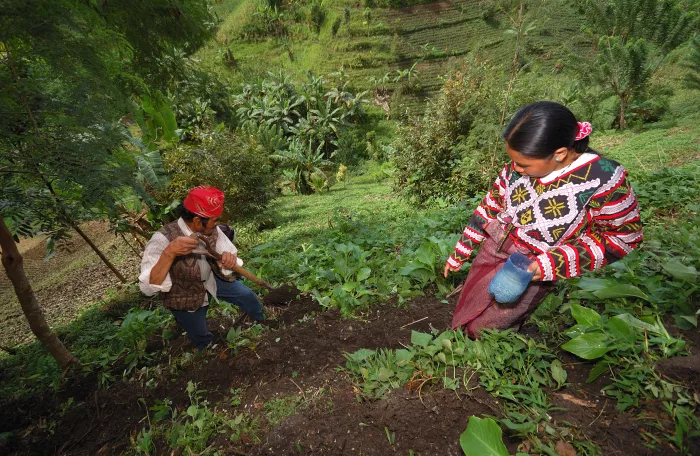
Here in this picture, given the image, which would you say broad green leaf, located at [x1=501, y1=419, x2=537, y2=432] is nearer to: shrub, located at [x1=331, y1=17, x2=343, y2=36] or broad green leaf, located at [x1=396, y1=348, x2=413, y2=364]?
broad green leaf, located at [x1=396, y1=348, x2=413, y2=364]

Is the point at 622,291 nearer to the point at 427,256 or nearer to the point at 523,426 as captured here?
the point at 523,426

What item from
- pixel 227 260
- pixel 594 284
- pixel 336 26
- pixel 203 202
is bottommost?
pixel 594 284

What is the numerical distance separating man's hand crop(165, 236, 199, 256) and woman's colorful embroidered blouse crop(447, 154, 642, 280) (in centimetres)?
211

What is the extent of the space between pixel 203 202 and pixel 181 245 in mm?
339

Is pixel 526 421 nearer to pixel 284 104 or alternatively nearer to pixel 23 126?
pixel 23 126

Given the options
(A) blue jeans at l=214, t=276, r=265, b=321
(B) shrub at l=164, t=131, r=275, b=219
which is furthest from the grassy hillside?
(A) blue jeans at l=214, t=276, r=265, b=321

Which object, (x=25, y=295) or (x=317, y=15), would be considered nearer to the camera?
(x=25, y=295)

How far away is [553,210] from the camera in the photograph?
153 cm

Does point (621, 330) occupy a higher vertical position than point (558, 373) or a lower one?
higher

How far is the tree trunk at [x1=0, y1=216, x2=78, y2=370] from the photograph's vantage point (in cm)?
254

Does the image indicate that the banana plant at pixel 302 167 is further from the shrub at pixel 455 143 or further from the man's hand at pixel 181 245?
the man's hand at pixel 181 245

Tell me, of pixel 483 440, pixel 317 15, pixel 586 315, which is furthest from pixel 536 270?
pixel 317 15

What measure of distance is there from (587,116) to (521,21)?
375 inches

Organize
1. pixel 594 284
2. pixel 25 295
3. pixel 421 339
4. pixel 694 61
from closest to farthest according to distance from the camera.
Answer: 1. pixel 594 284
2. pixel 421 339
3. pixel 25 295
4. pixel 694 61
